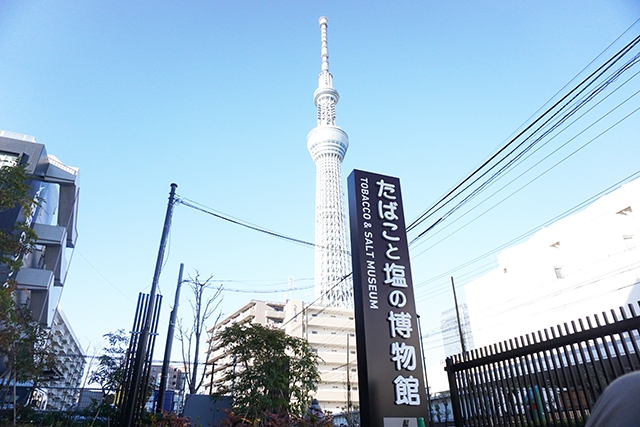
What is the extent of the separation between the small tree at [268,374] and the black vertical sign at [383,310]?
405 centimetres

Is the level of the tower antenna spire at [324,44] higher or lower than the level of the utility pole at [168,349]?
higher

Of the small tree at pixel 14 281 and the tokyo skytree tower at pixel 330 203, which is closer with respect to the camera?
the small tree at pixel 14 281

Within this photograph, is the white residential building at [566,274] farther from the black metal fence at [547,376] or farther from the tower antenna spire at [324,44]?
the tower antenna spire at [324,44]

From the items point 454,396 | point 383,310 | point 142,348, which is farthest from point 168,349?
point 454,396

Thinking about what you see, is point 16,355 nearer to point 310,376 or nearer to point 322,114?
point 310,376

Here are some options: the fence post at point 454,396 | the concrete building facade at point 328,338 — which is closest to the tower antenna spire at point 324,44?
the concrete building facade at point 328,338

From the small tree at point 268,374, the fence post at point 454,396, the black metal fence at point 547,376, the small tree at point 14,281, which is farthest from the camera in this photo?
the small tree at point 268,374

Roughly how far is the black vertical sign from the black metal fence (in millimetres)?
817

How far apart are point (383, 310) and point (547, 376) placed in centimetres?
226

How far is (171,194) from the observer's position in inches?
384

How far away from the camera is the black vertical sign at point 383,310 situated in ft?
19.0

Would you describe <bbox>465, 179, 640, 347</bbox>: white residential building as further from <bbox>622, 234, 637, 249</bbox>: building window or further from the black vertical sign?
the black vertical sign

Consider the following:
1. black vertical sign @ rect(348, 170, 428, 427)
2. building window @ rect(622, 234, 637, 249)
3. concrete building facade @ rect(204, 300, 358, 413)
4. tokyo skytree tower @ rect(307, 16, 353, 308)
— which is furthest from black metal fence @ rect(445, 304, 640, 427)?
tokyo skytree tower @ rect(307, 16, 353, 308)

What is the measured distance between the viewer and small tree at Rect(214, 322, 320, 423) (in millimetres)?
9430
